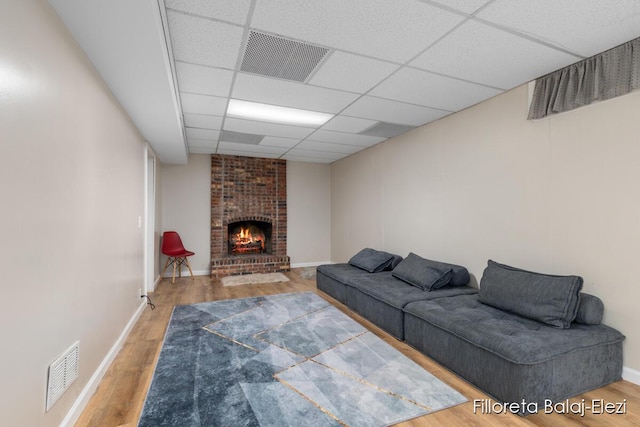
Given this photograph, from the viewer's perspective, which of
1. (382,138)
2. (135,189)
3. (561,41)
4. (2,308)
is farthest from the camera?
(382,138)

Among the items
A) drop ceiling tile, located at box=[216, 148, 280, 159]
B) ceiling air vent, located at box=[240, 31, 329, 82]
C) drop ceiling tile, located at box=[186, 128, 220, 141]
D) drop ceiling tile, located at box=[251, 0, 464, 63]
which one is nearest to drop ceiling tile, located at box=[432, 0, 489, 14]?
drop ceiling tile, located at box=[251, 0, 464, 63]

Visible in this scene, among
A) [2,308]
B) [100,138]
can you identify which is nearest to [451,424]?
[2,308]

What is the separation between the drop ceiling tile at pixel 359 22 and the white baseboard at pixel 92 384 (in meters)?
2.57

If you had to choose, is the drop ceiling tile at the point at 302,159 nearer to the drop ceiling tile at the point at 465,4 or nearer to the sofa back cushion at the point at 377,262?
the sofa back cushion at the point at 377,262

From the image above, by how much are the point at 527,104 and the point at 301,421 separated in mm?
3161

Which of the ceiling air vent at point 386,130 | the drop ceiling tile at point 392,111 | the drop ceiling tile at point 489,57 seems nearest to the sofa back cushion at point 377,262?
the ceiling air vent at point 386,130

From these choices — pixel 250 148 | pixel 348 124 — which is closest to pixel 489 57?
pixel 348 124

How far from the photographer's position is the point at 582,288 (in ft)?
7.65

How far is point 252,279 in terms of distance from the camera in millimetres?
5445

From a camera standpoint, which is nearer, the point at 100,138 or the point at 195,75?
the point at 100,138

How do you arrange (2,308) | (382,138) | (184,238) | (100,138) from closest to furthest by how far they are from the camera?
(2,308), (100,138), (382,138), (184,238)

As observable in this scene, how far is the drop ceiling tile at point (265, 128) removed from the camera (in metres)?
3.95

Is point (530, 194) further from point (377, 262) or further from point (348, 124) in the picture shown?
point (348, 124)

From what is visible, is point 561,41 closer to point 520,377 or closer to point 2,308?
point 520,377
